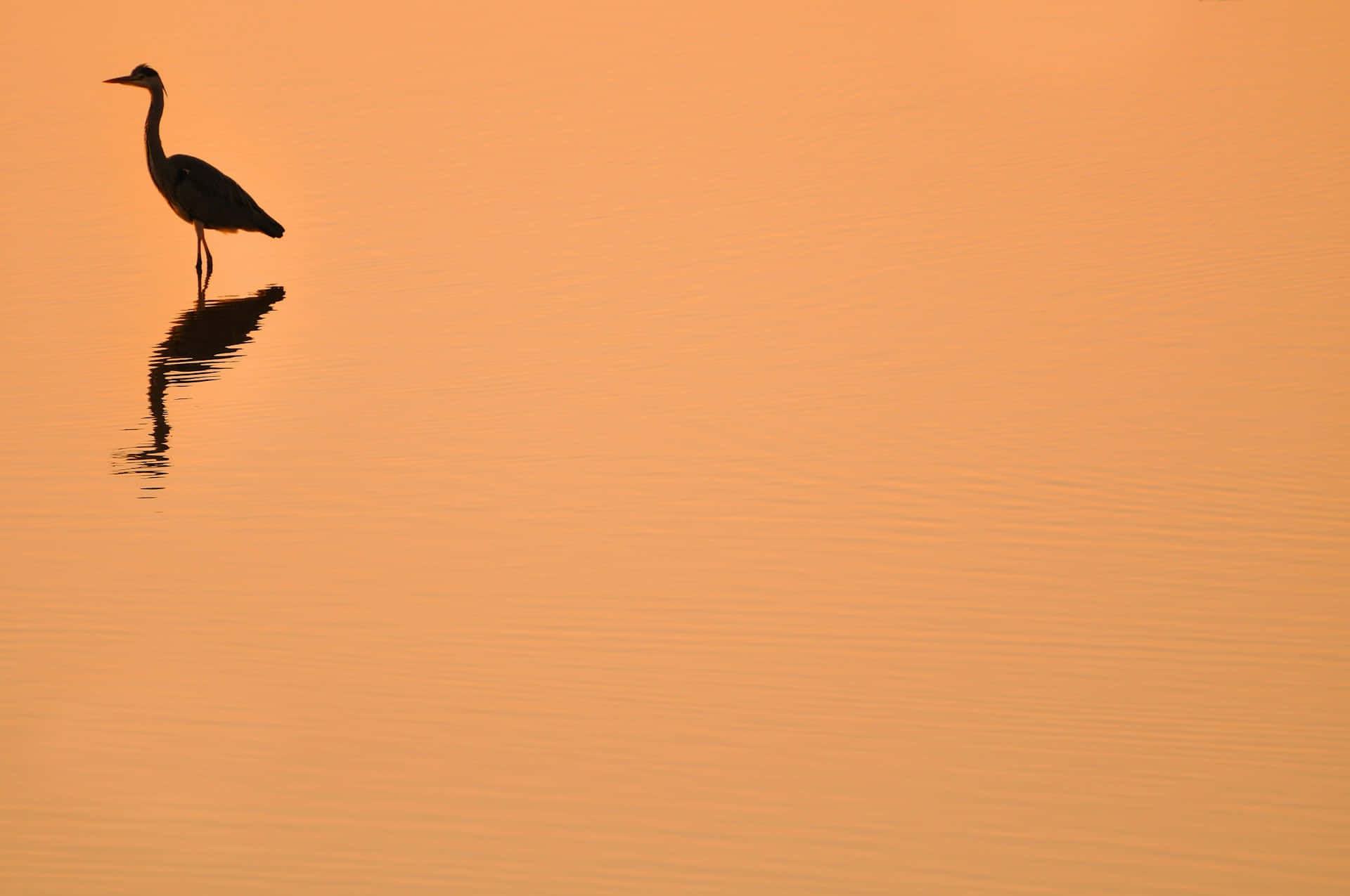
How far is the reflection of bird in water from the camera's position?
1088 cm

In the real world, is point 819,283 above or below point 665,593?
above

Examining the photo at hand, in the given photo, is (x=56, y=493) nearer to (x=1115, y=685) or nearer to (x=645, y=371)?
(x=645, y=371)

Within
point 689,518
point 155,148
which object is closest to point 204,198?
point 155,148

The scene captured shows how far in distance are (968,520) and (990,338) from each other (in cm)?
362

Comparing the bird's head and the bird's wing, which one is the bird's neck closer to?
the bird's wing

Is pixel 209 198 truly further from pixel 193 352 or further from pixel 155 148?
pixel 193 352

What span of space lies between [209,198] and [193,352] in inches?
136

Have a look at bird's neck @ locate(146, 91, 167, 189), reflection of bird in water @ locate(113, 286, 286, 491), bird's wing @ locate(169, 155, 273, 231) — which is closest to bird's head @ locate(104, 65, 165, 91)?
bird's neck @ locate(146, 91, 167, 189)

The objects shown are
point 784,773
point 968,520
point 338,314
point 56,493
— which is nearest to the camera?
point 784,773

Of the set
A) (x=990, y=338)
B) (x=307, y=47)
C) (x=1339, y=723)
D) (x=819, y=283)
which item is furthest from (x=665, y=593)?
(x=307, y=47)

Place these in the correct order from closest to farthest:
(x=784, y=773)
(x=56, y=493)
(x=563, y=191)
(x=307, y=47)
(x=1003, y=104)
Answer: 1. (x=784, y=773)
2. (x=56, y=493)
3. (x=563, y=191)
4. (x=1003, y=104)
5. (x=307, y=47)

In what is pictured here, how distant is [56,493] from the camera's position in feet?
33.5

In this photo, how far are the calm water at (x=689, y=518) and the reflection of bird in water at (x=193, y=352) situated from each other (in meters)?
0.05

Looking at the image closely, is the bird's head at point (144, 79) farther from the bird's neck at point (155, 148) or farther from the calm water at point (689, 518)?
the calm water at point (689, 518)
